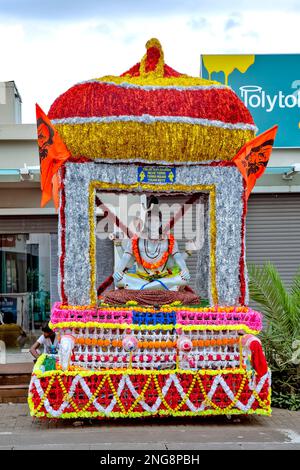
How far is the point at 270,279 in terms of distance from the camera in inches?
403

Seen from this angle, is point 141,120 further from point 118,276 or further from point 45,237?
point 45,237

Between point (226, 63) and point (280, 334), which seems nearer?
point (280, 334)

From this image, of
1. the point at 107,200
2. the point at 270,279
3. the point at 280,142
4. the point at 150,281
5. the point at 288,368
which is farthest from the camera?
the point at 280,142

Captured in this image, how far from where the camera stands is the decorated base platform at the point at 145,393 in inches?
312

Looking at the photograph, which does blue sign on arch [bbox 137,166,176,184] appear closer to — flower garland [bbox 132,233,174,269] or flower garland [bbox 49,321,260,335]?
flower garland [bbox 132,233,174,269]

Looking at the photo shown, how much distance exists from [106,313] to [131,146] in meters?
1.89

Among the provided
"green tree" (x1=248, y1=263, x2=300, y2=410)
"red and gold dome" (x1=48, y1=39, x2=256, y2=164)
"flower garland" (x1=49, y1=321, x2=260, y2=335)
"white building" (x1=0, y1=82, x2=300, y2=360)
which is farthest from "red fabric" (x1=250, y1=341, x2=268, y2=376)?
"white building" (x1=0, y1=82, x2=300, y2=360)

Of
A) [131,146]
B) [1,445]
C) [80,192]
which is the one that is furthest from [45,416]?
[131,146]

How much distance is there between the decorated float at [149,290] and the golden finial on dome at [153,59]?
1.11ft

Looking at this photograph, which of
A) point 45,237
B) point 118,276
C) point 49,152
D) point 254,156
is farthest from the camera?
point 45,237

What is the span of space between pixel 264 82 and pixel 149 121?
5.97m

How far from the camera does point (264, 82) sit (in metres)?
13.6

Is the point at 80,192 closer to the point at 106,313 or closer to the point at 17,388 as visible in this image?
the point at 106,313

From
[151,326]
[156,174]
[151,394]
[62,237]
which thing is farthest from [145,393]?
[156,174]
